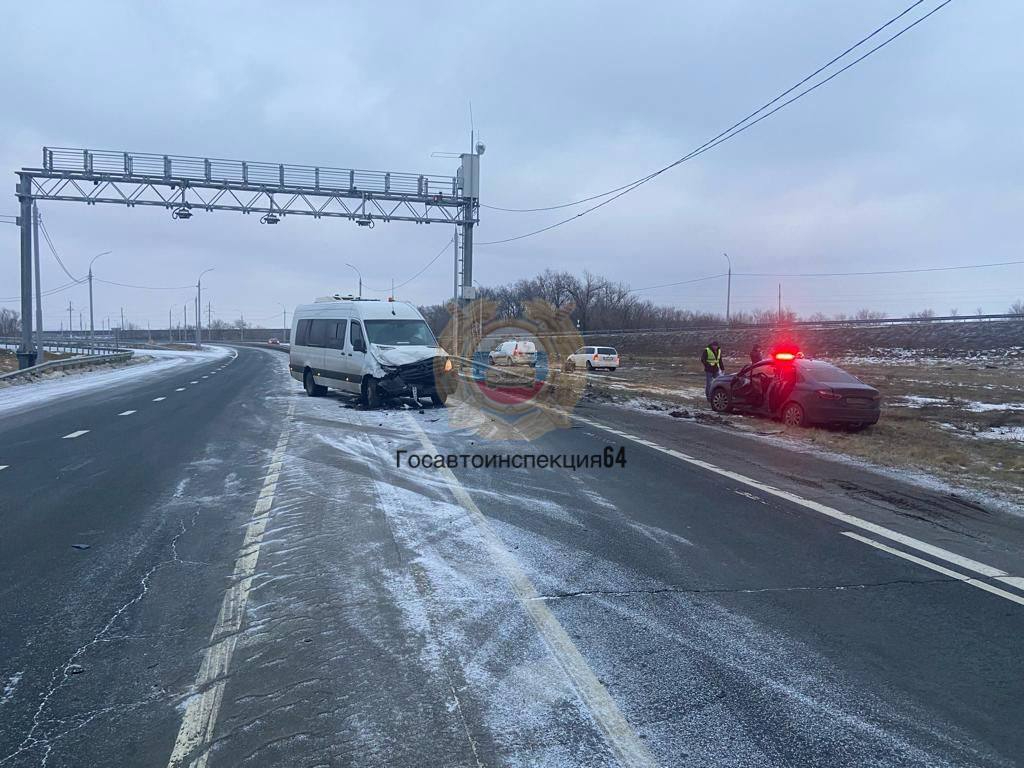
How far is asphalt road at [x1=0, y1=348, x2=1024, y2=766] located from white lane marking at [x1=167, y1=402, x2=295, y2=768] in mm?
17

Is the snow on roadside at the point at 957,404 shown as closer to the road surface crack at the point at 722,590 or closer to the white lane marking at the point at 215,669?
the road surface crack at the point at 722,590

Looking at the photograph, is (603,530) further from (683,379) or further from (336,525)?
(683,379)

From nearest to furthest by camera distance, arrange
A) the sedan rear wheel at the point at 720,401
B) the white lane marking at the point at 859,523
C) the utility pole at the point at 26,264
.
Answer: the white lane marking at the point at 859,523
the sedan rear wheel at the point at 720,401
the utility pole at the point at 26,264

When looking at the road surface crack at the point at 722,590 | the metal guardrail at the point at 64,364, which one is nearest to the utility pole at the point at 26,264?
the metal guardrail at the point at 64,364

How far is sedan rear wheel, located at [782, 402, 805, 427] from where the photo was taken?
1456 cm

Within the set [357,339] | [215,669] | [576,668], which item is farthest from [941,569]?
[357,339]

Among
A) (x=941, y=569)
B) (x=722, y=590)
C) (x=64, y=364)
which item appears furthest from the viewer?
(x=64, y=364)

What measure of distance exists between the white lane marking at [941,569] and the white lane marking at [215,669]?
526 cm

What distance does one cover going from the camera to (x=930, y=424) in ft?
51.9

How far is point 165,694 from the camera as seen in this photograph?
3852 millimetres

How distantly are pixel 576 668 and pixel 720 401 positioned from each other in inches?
565

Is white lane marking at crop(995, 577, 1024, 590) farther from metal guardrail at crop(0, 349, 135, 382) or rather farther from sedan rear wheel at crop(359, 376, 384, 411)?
metal guardrail at crop(0, 349, 135, 382)

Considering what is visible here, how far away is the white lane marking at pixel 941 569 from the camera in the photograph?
5.43m

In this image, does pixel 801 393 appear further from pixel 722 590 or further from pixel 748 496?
pixel 722 590
